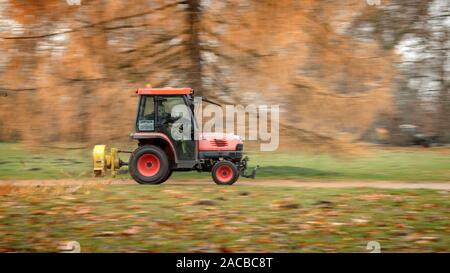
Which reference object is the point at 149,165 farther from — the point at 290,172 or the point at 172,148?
the point at 290,172

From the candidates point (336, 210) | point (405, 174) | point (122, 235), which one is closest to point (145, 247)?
point (122, 235)

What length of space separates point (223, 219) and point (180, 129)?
411 cm

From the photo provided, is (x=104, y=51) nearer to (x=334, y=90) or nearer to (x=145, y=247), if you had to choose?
(x=334, y=90)

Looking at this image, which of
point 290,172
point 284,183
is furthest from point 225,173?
point 290,172

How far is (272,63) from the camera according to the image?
13383mm

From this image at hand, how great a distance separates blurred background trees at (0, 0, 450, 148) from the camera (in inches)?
509

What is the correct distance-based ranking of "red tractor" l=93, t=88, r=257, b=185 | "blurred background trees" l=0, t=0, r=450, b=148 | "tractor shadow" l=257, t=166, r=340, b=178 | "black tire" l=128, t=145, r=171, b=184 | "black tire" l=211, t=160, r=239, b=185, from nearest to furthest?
1. "black tire" l=211, t=160, r=239, b=185
2. "red tractor" l=93, t=88, r=257, b=185
3. "black tire" l=128, t=145, r=171, b=184
4. "blurred background trees" l=0, t=0, r=450, b=148
5. "tractor shadow" l=257, t=166, r=340, b=178

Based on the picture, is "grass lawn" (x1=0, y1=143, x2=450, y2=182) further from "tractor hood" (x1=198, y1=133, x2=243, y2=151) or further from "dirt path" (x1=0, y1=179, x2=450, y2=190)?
"tractor hood" (x1=198, y1=133, x2=243, y2=151)

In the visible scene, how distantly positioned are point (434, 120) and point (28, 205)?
56.9 ft

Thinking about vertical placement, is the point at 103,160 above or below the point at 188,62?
below

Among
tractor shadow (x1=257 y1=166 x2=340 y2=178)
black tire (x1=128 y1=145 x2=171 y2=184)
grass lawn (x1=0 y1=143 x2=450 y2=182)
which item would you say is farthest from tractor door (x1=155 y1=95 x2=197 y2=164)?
tractor shadow (x1=257 y1=166 x2=340 y2=178)

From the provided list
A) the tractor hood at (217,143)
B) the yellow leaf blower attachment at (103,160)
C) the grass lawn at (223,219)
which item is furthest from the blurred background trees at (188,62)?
the grass lawn at (223,219)

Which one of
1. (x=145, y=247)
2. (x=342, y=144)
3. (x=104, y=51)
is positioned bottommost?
(x=145, y=247)

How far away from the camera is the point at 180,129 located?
12375 millimetres
